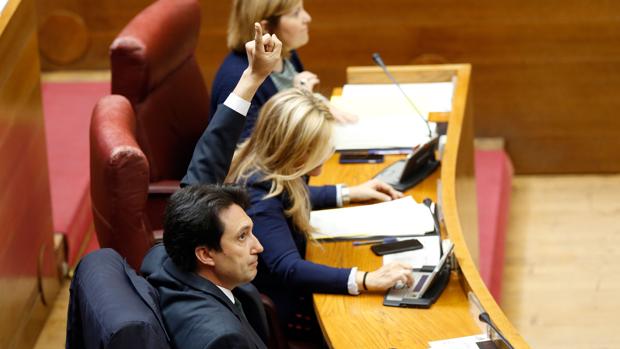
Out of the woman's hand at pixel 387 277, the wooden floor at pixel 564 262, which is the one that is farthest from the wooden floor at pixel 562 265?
the woman's hand at pixel 387 277

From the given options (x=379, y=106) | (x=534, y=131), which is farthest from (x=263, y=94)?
(x=534, y=131)

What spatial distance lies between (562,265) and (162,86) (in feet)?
2.71

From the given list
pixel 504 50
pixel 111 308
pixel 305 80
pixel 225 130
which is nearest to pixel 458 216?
pixel 225 130

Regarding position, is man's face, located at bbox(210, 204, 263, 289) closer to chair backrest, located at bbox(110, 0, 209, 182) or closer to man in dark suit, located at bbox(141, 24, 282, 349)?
man in dark suit, located at bbox(141, 24, 282, 349)

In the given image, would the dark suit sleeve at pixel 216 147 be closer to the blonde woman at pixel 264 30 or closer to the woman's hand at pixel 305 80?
the blonde woman at pixel 264 30

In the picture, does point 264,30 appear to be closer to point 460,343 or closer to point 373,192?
point 373,192

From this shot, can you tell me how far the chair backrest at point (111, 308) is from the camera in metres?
0.84

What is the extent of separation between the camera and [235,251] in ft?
3.16

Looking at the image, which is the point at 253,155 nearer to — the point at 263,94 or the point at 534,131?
the point at 263,94

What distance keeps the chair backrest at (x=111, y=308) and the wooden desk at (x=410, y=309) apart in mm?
247

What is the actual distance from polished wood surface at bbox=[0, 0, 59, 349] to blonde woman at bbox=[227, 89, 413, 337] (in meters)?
0.34

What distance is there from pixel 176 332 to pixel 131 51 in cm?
64

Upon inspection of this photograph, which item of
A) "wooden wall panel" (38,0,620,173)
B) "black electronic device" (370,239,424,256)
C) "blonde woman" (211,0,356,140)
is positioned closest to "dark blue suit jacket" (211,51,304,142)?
"blonde woman" (211,0,356,140)

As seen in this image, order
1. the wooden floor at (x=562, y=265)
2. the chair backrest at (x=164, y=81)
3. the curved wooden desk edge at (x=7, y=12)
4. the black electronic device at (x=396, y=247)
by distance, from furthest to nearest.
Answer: the wooden floor at (x=562, y=265) < the chair backrest at (x=164, y=81) < the curved wooden desk edge at (x=7, y=12) < the black electronic device at (x=396, y=247)
